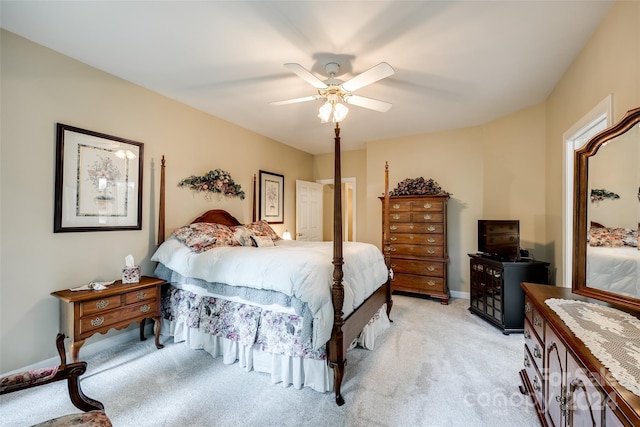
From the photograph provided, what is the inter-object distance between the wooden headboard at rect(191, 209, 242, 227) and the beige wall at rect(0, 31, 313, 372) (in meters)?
0.32

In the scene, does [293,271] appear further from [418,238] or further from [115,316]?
[418,238]

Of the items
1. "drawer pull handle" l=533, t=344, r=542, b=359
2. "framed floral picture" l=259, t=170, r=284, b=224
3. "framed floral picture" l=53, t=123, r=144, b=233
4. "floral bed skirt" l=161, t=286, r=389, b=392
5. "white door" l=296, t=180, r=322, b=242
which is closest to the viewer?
"drawer pull handle" l=533, t=344, r=542, b=359

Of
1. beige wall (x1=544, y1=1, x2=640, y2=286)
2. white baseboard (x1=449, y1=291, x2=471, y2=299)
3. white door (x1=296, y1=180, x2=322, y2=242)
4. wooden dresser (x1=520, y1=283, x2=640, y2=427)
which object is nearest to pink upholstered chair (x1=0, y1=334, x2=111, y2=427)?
wooden dresser (x1=520, y1=283, x2=640, y2=427)

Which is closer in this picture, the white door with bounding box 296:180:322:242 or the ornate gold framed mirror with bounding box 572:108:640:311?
the ornate gold framed mirror with bounding box 572:108:640:311

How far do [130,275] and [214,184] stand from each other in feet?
5.07

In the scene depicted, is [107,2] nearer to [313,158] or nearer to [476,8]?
[476,8]

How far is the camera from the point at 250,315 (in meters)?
2.25

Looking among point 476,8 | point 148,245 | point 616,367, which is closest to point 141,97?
point 148,245

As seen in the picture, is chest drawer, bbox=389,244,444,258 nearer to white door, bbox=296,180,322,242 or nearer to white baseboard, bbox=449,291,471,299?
white baseboard, bbox=449,291,471,299

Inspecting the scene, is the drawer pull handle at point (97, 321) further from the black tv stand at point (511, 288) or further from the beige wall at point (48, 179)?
the black tv stand at point (511, 288)

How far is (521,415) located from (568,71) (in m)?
Answer: 3.01

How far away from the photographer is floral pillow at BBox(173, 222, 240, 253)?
2.79 metres

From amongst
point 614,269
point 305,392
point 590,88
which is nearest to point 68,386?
point 305,392

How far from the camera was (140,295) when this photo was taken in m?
2.47
